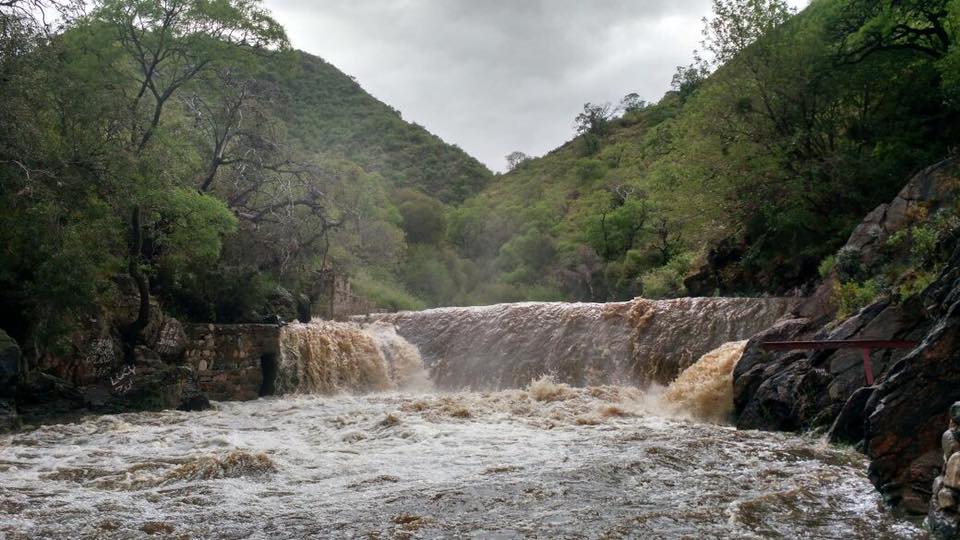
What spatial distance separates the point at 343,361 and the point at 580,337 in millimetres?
6167

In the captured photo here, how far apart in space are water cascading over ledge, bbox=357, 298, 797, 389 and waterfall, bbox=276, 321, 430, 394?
2.26ft

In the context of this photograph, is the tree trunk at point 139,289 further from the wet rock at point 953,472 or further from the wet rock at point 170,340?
the wet rock at point 953,472

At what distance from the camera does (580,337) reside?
703 inches

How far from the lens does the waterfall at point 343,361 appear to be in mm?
17844

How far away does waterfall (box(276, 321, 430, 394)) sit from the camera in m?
17.8

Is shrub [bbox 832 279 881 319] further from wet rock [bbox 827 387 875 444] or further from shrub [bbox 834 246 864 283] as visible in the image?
wet rock [bbox 827 387 875 444]

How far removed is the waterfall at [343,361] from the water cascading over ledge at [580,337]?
2.26 ft

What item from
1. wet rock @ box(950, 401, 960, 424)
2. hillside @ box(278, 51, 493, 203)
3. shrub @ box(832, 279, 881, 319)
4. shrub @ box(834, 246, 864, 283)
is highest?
hillside @ box(278, 51, 493, 203)

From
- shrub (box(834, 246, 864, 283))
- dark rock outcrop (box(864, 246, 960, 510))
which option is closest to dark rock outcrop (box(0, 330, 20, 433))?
dark rock outcrop (box(864, 246, 960, 510))

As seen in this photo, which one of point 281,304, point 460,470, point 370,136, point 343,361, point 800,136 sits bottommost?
point 460,470

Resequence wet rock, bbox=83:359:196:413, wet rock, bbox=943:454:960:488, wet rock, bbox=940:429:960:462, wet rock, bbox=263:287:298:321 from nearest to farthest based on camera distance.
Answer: wet rock, bbox=943:454:960:488
wet rock, bbox=940:429:960:462
wet rock, bbox=83:359:196:413
wet rock, bbox=263:287:298:321

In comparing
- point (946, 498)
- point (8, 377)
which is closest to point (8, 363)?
point (8, 377)

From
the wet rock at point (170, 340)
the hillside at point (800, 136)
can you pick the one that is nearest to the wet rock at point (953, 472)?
the hillside at point (800, 136)

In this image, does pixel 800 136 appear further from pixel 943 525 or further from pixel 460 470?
pixel 943 525
